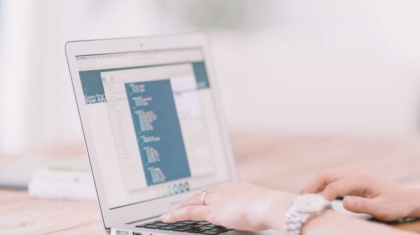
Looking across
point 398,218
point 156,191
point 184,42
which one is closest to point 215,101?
point 184,42

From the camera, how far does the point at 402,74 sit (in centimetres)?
401

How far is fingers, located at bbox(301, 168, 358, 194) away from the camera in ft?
3.64

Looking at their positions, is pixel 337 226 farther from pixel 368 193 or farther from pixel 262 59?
pixel 262 59

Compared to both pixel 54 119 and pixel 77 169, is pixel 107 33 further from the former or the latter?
pixel 77 169

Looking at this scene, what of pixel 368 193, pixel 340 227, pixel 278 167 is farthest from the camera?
pixel 278 167

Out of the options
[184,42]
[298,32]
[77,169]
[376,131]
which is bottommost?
[376,131]

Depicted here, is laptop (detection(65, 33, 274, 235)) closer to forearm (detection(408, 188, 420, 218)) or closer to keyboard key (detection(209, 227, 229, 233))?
keyboard key (detection(209, 227, 229, 233))

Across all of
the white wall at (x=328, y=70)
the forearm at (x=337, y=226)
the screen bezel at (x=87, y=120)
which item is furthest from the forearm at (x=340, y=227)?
the white wall at (x=328, y=70)

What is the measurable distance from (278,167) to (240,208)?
2.80 ft

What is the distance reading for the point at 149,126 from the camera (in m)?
1.23

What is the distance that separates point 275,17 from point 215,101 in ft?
9.95

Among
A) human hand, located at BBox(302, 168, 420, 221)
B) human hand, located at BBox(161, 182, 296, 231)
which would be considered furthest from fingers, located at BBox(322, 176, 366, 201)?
human hand, located at BBox(161, 182, 296, 231)

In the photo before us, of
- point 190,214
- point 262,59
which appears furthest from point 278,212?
point 262,59

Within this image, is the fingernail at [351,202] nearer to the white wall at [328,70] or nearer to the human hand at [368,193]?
the human hand at [368,193]
